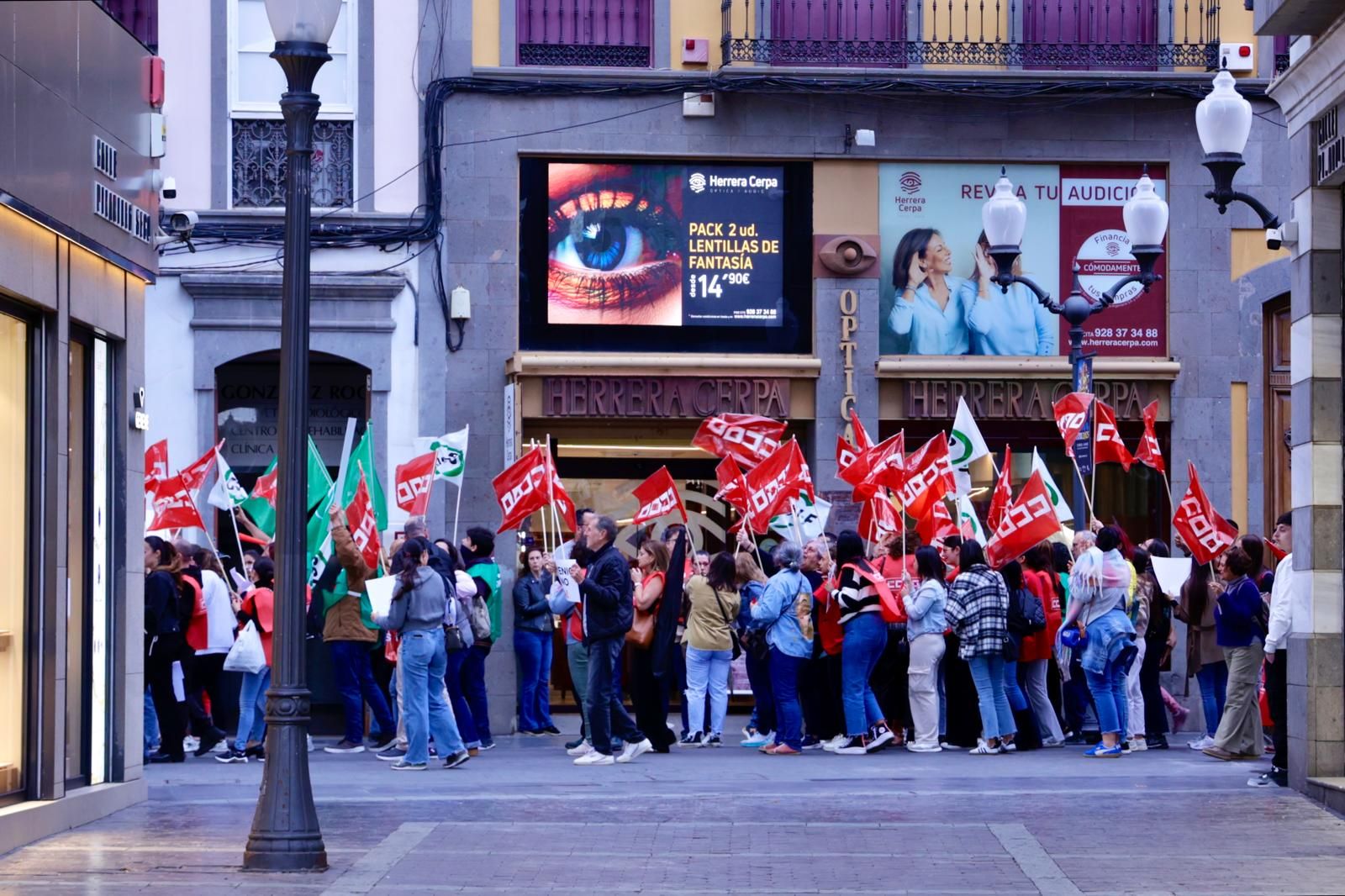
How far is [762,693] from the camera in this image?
18.5 metres

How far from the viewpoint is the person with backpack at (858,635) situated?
17.4 meters

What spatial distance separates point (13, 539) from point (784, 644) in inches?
288

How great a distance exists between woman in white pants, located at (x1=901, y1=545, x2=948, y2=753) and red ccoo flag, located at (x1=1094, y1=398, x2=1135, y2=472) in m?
2.79

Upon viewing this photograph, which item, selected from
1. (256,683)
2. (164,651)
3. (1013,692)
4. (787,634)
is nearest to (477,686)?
(256,683)

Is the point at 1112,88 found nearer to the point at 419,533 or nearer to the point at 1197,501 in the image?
the point at 1197,501

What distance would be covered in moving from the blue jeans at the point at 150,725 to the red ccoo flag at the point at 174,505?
158 cm

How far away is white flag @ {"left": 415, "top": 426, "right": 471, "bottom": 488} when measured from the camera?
19594 mm

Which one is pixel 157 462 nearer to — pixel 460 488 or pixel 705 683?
pixel 460 488

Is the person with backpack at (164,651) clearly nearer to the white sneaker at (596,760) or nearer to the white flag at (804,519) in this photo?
the white sneaker at (596,760)

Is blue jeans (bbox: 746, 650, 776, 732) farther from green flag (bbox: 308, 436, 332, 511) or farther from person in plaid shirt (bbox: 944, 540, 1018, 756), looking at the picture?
green flag (bbox: 308, 436, 332, 511)

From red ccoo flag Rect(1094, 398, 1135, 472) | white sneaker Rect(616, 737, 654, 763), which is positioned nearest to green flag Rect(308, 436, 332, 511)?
white sneaker Rect(616, 737, 654, 763)

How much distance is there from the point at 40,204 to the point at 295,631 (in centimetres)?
286

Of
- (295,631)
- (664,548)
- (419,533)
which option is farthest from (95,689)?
(664,548)

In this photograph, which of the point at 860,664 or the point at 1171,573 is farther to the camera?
the point at 1171,573
